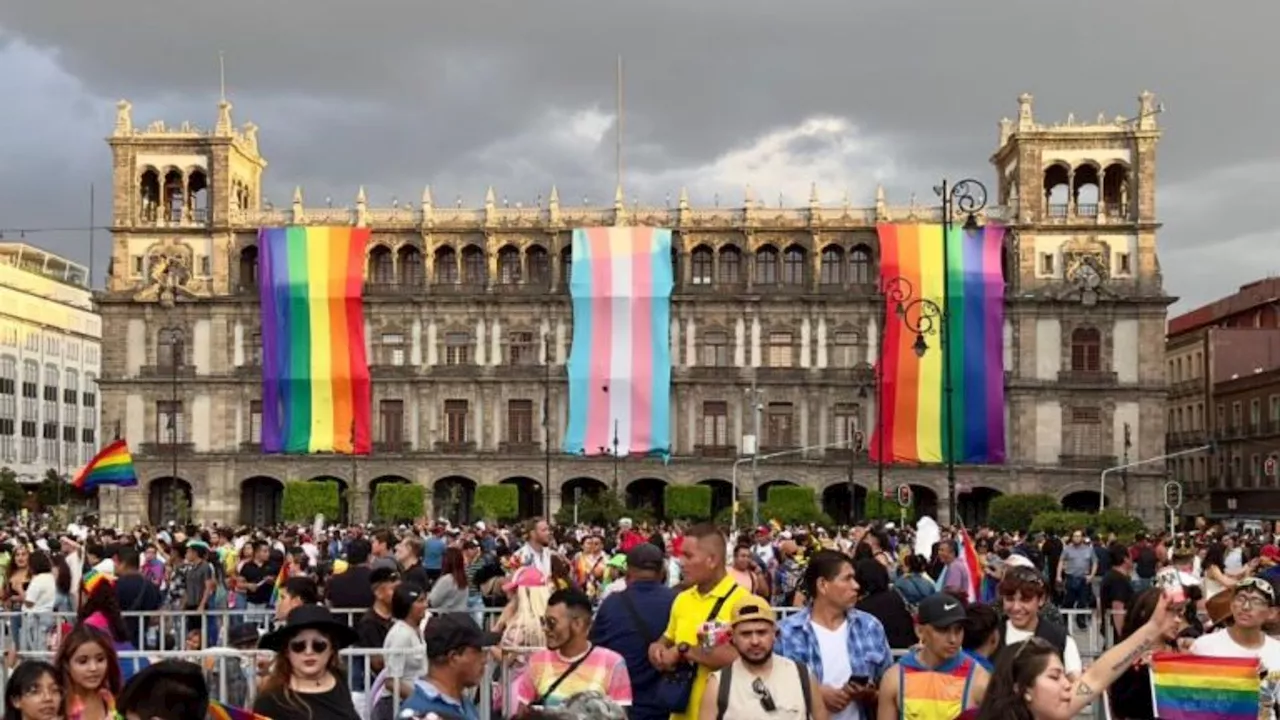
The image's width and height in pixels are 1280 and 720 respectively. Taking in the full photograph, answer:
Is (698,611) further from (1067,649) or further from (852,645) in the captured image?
(1067,649)

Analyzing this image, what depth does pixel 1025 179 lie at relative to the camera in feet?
230

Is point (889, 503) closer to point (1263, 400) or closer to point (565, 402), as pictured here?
point (565, 402)

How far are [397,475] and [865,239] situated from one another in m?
20.8

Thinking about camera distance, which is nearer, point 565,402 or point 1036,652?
point 1036,652

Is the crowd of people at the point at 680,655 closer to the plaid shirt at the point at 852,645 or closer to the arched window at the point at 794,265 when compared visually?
the plaid shirt at the point at 852,645

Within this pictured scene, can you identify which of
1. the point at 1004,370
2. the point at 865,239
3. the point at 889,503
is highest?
the point at 865,239

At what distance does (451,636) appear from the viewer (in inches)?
320

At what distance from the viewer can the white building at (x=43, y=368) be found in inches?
3735

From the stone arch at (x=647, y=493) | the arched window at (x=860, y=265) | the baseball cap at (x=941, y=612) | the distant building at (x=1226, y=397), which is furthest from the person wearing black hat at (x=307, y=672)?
the distant building at (x=1226, y=397)

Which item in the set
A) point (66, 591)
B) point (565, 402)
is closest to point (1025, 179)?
point (565, 402)

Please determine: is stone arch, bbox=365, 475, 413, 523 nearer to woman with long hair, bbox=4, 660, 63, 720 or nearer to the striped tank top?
the striped tank top

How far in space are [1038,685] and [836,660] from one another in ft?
9.65

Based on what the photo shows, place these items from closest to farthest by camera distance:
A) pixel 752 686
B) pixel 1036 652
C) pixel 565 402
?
pixel 1036 652, pixel 752 686, pixel 565 402

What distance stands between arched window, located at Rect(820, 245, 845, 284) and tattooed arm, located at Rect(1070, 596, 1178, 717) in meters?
64.5
